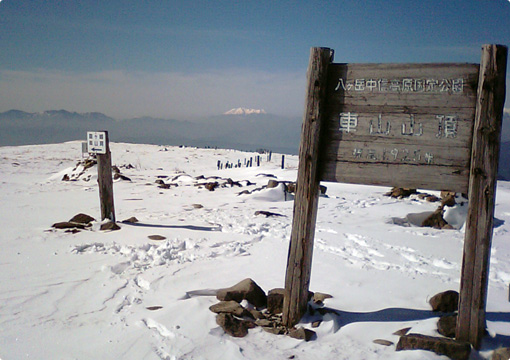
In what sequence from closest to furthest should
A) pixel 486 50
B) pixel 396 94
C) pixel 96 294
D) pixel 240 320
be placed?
1. pixel 486 50
2. pixel 396 94
3. pixel 240 320
4. pixel 96 294

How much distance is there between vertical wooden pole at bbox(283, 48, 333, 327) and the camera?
3859mm

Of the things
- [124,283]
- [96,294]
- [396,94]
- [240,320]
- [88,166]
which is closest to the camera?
[396,94]

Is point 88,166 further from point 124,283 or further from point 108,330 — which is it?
point 108,330

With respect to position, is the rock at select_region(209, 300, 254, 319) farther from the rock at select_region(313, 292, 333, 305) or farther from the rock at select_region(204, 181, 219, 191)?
the rock at select_region(204, 181, 219, 191)

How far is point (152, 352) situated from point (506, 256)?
610 cm

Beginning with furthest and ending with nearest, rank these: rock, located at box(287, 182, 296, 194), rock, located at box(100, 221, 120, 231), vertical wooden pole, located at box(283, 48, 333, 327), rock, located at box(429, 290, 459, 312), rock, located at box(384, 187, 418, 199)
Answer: rock, located at box(287, 182, 296, 194)
rock, located at box(384, 187, 418, 199)
rock, located at box(100, 221, 120, 231)
rock, located at box(429, 290, 459, 312)
vertical wooden pole, located at box(283, 48, 333, 327)

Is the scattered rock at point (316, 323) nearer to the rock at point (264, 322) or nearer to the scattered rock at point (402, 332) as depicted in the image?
the rock at point (264, 322)

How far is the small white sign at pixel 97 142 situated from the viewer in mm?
9031

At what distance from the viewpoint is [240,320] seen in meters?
3.99

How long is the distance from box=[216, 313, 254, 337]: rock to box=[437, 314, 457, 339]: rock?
5.88 ft

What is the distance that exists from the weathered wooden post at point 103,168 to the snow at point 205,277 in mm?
740

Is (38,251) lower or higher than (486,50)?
lower

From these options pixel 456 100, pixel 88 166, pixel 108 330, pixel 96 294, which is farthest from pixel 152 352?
pixel 88 166

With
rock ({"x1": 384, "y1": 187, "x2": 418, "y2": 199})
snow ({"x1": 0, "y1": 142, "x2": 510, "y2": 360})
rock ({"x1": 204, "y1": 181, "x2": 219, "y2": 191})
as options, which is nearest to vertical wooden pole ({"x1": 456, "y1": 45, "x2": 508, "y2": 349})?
snow ({"x1": 0, "y1": 142, "x2": 510, "y2": 360})
